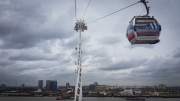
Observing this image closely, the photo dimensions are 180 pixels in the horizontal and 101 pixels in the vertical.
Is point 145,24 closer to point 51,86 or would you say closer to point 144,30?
point 144,30

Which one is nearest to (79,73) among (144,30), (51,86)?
(144,30)

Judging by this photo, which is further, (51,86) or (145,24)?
(51,86)

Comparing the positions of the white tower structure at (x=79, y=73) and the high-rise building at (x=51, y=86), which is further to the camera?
the high-rise building at (x=51, y=86)

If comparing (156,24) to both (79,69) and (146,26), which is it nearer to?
(146,26)

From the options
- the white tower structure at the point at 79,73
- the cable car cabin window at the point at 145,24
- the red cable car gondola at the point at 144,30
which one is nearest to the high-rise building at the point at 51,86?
the white tower structure at the point at 79,73

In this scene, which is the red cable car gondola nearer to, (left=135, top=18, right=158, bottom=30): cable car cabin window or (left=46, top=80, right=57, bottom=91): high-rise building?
(left=135, top=18, right=158, bottom=30): cable car cabin window

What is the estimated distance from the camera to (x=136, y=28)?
616 cm

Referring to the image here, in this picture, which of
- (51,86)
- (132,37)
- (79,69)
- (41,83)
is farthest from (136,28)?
(41,83)

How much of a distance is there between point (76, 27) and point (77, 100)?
8678 millimetres

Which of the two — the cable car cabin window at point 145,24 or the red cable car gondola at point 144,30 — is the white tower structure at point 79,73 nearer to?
the red cable car gondola at point 144,30

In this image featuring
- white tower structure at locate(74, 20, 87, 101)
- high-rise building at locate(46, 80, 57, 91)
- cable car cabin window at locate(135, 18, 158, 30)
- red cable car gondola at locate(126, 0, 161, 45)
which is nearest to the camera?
red cable car gondola at locate(126, 0, 161, 45)

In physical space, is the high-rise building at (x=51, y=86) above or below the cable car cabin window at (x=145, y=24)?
below

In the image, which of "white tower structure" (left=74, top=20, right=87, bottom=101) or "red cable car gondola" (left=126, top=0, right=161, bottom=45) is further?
"white tower structure" (left=74, top=20, right=87, bottom=101)

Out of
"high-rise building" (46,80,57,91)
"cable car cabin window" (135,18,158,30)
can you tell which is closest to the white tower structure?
"cable car cabin window" (135,18,158,30)
